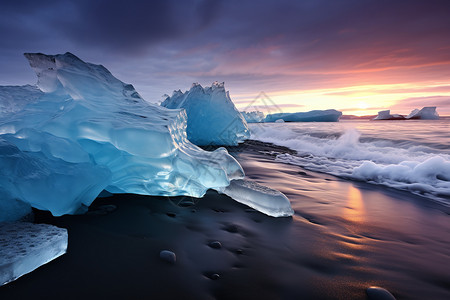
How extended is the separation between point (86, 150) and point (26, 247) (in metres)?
1.13

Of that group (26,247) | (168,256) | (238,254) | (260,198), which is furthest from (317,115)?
(26,247)

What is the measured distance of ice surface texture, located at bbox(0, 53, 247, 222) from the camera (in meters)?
1.72

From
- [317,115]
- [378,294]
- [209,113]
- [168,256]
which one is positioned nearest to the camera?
[378,294]

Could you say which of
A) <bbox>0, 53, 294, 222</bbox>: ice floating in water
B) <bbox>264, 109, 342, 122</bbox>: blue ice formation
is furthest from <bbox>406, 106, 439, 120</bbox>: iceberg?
<bbox>0, 53, 294, 222</bbox>: ice floating in water

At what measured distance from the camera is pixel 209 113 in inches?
351

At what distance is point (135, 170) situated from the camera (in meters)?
2.30

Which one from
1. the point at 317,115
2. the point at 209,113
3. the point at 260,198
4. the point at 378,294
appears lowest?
the point at 378,294

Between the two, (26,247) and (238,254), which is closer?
(26,247)

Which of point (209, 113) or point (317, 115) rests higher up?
point (209, 113)

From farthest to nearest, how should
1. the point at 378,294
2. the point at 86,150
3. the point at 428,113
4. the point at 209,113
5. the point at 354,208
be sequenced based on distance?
the point at 428,113, the point at 209,113, the point at 354,208, the point at 86,150, the point at 378,294

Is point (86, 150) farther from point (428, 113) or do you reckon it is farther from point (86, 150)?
point (428, 113)

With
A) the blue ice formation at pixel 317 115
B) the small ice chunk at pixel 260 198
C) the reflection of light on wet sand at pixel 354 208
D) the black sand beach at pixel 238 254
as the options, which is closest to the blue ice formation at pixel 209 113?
the reflection of light on wet sand at pixel 354 208

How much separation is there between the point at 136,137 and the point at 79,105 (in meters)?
0.74

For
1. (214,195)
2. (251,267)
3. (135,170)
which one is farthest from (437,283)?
(135,170)
